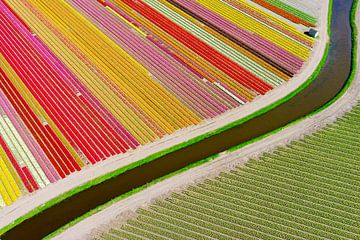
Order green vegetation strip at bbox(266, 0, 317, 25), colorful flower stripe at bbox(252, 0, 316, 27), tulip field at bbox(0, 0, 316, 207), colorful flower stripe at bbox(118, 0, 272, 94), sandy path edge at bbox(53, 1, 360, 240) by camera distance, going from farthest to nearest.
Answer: green vegetation strip at bbox(266, 0, 317, 25)
colorful flower stripe at bbox(252, 0, 316, 27)
colorful flower stripe at bbox(118, 0, 272, 94)
tulip field at bbox(0, 0, 316, 207)
sandy path edge at bbox(53, 1, 360, 240)

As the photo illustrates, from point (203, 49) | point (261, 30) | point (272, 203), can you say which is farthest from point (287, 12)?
point (272, 203)

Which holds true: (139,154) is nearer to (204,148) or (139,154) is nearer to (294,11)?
(204,148)

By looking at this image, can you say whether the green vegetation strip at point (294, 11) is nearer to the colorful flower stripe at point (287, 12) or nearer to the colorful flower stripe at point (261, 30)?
the colorful flower stripe at point (287, 12)

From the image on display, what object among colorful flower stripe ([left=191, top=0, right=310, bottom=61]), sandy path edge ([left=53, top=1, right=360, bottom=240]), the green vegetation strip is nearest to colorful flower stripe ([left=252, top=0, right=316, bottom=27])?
the green vegetation strip

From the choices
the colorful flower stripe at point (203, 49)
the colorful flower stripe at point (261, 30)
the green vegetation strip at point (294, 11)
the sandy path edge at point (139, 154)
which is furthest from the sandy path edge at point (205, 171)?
the green vegetation strip at point (294, 11)

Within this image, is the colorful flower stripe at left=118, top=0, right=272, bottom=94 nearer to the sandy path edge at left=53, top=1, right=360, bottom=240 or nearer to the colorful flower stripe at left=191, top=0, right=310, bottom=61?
the colorful flower stripe at left=191, top=0, right=310, bottom=61
